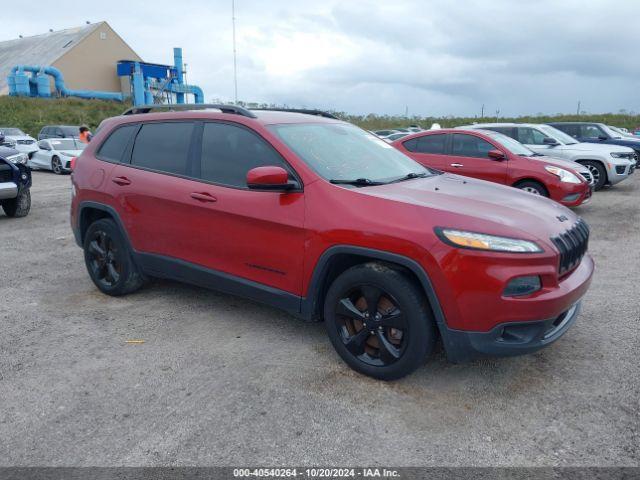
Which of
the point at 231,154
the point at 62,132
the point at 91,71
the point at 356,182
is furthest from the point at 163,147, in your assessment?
the point at 91,71

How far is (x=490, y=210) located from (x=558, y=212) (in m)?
0.68

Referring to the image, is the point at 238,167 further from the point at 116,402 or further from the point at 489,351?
the point at 489,351

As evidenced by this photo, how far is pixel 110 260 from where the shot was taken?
493cm

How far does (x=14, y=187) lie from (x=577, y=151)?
38.2 ft

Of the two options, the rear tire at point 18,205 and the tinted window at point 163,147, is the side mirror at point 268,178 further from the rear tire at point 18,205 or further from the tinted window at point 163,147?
the rear tire at point 18,205

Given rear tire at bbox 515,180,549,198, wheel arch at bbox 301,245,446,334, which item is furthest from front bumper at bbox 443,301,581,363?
rear tire at bbox 515,180,549,198

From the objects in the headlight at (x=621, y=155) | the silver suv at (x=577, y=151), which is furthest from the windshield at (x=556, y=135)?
the headlight at (x=621, y=155)

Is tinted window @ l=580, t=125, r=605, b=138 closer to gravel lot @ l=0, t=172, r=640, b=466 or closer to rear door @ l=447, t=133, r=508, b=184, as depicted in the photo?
rear door @ l=447, t=133, r=508, b=184

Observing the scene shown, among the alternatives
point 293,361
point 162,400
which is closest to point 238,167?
point 293,361

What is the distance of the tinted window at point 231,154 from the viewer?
12.4ft

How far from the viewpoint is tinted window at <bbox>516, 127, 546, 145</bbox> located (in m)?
11.7

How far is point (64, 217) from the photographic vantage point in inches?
373

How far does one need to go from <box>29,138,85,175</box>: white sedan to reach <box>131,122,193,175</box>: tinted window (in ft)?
44.8

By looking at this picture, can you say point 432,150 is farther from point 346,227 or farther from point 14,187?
point 14,187
